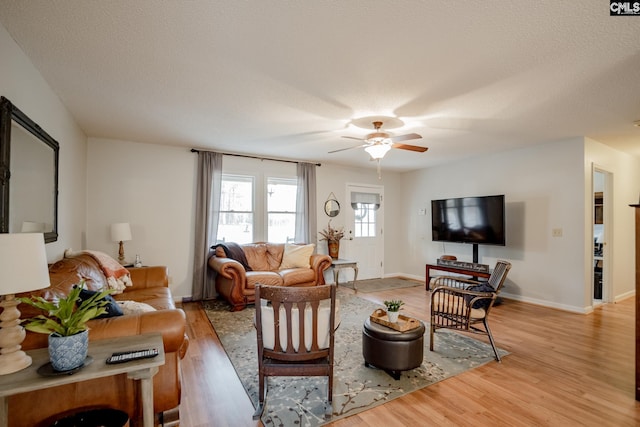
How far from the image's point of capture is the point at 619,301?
4.89 metres

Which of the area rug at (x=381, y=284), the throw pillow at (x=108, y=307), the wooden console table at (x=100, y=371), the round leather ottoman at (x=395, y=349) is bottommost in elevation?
the area rug at (x=381, y=284)

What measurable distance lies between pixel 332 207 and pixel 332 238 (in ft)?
2.25

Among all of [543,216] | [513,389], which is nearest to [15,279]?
[513,389]

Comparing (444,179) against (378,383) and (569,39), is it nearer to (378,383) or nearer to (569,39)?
(569,39)

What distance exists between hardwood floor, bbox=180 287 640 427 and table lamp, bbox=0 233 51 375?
3.56ft

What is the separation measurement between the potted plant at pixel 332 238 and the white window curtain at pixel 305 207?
0.35 meters

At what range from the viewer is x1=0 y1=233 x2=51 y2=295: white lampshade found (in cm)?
122

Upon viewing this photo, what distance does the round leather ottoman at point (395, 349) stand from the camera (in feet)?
7.86

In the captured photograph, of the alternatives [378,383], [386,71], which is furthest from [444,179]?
[378,383]

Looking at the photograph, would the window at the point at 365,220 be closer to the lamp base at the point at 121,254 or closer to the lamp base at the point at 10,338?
the lamp base at the point at 121,254

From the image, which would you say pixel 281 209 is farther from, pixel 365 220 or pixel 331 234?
pixel 365 220

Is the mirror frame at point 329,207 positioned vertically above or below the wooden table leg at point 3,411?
above

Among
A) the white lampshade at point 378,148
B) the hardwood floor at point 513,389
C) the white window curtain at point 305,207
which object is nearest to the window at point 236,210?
the white window curtain at point 305,207

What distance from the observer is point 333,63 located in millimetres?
2273
